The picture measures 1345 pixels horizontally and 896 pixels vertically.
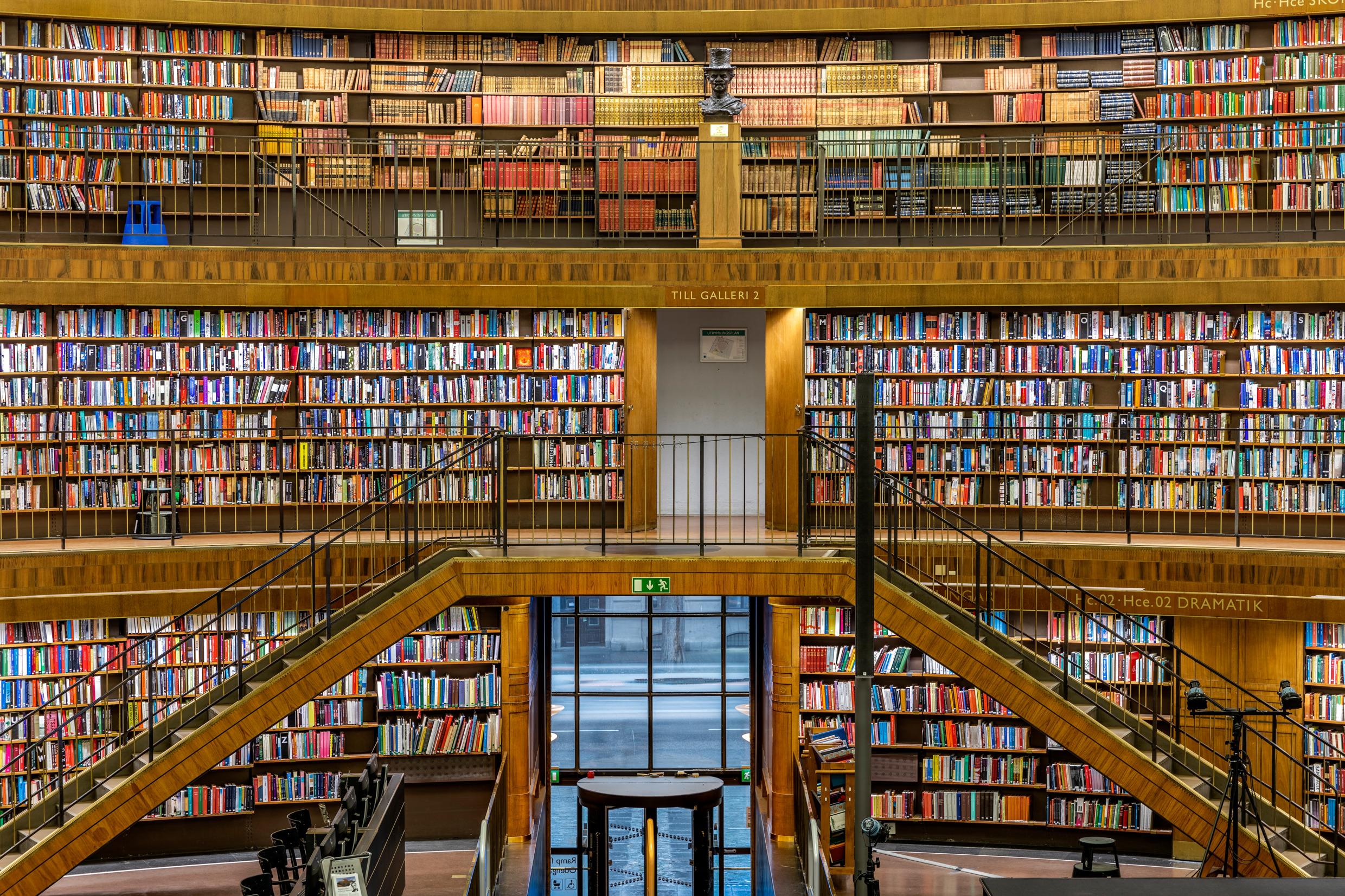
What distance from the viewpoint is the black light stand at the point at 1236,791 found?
538 centimetres

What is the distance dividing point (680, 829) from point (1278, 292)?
5.67m

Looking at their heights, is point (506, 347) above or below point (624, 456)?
above

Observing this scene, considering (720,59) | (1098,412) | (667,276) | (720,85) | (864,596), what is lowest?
(864,596)

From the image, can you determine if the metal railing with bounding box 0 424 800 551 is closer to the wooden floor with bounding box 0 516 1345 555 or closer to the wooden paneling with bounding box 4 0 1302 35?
the wooden floor with bounding box 0 516 1345 555

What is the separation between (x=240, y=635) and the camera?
7.12 meters

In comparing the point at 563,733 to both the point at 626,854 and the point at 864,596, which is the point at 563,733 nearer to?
the point at 626,854

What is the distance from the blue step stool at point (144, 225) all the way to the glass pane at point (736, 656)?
5174 mm

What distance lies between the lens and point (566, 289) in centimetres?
868

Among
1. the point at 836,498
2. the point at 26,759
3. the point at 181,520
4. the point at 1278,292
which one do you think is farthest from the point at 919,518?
the point at 26,759

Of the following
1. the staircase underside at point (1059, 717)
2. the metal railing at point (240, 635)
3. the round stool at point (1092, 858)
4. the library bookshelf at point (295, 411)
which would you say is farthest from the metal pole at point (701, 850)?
the library bookshelf at point (295, 411)

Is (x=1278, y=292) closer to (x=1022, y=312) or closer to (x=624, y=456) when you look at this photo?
(x=1022, y=312)

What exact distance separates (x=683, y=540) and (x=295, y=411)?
9.91 ft

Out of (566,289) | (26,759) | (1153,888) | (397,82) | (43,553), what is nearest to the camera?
(1153,888)

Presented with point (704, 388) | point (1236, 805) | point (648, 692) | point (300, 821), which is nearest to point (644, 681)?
point (648, 692)
